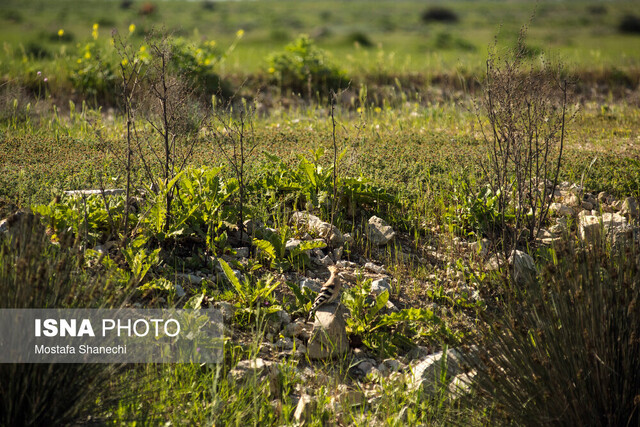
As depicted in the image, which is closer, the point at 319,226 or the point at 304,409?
the point at 304,409

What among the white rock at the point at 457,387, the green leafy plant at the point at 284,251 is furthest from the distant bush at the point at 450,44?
the white rock at the point at 457,387

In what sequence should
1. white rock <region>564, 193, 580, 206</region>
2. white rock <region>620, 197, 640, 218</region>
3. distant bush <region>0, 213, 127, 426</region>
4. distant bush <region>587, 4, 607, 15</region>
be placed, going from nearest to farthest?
distant bush <region>0, 213, 127, 426</region> < white rock <region>620, 197, 640, 218</region> < white rock <region>564, 193, 580, 206</region> < distant bush <region>587, 4, 607, 15</region>

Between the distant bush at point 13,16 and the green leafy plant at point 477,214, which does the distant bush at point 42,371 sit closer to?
the green leafy plant at point 477,214

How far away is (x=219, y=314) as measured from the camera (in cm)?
385

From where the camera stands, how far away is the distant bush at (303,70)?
36.9 ft

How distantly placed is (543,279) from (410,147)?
12.9 feet

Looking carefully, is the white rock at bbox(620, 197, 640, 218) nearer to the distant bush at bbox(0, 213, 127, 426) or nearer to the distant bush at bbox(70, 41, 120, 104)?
the distant bush at bbox(0, 213, 127, 426)

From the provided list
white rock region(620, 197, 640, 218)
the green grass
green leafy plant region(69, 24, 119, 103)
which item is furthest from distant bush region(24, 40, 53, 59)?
white rock region(620, 197, 640, 218)

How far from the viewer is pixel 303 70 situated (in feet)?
37.0

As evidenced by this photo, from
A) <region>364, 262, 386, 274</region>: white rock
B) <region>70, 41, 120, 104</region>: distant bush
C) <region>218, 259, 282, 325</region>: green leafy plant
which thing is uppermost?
<region>70, 41, 120, 104</region>: distant bush

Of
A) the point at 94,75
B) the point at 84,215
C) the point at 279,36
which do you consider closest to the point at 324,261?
the point at 84,215

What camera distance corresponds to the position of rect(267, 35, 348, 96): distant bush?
11242 millimetres

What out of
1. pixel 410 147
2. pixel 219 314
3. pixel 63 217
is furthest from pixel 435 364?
pixel 410 147

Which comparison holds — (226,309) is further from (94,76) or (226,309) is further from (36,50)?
(36,50)
